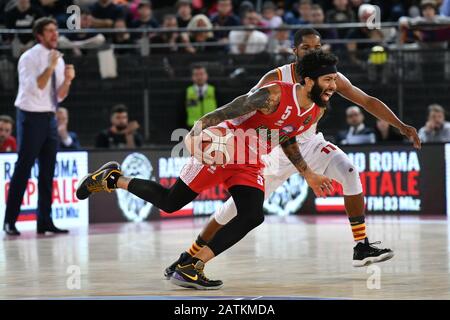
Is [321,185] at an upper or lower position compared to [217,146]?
lower

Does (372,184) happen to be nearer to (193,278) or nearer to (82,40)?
(82,40)

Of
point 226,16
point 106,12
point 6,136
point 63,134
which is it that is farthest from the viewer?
point 226,16

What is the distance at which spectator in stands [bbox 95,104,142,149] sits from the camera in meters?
15.4

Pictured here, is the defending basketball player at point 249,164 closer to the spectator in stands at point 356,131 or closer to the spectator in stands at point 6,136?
the spectator in stands at point 6,136

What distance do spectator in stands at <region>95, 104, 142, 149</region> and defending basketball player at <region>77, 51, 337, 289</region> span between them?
23.2 feet

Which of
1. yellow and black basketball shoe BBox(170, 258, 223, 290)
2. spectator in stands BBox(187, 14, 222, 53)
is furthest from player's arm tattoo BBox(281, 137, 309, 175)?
spectator in stands BBox(187, 14, 222, 53)

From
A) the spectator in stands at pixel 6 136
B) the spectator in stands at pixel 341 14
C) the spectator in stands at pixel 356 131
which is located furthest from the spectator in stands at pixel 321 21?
the spectator in stands at pixel 6 136

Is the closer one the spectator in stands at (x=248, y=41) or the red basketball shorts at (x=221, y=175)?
the red basketball shorts at (x=221, y=175)

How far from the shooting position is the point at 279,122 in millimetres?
8094

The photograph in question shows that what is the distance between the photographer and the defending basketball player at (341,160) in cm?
904

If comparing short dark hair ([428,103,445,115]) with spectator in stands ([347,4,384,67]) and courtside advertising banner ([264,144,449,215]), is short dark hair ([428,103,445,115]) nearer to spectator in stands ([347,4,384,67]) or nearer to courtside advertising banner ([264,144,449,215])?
courtside advertising banner ([264,144,449,215])

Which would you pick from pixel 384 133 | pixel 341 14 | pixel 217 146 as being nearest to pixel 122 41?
pixel 341 14

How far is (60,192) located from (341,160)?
602cm
